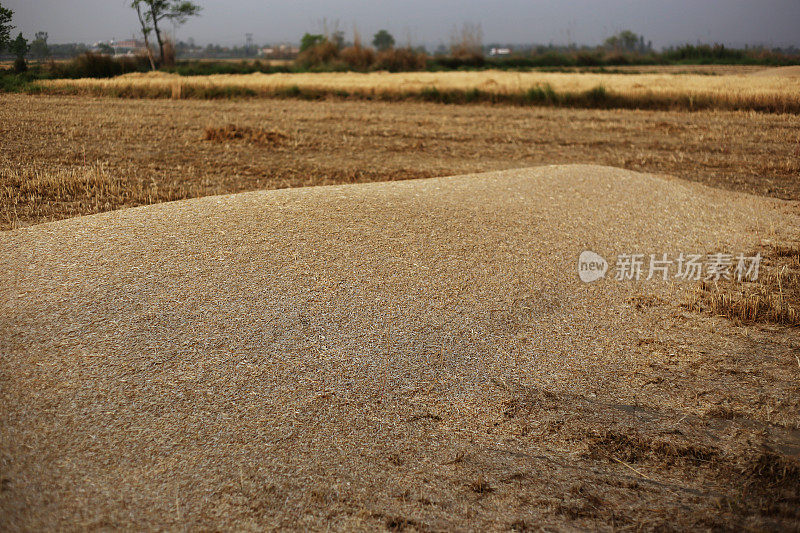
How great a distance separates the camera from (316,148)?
985cm

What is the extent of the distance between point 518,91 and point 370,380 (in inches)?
604

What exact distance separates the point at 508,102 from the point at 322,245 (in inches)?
A: 533

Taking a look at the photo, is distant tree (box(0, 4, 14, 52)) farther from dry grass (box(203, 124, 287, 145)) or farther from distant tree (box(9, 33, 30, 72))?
dry grass (box(203, 124, 287, 145))

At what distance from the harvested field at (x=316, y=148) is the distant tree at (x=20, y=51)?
715 millimetres

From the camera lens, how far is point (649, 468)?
8.14ft

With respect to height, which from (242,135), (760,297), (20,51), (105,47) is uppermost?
(105,47)

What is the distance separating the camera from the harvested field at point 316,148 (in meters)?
6.53

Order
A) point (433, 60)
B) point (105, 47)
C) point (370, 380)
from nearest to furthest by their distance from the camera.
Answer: point (370, 380)
point (105, 47)
point (433, 60)

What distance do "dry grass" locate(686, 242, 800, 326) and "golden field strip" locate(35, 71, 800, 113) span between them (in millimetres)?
10360

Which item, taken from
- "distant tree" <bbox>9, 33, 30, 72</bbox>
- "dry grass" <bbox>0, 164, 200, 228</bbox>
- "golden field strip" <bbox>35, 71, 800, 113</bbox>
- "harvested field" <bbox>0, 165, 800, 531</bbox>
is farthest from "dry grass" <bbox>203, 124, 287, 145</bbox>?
"harvested field" <bbox>0, 165, 800, 531</bbox>

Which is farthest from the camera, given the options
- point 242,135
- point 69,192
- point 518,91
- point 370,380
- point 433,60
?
point 433,60

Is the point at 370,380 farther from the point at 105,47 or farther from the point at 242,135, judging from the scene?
the point at 242,135

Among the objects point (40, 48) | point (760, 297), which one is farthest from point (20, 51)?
point (760, 297)

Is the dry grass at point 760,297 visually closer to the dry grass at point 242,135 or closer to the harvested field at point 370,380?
the harvested field at point 370,380
